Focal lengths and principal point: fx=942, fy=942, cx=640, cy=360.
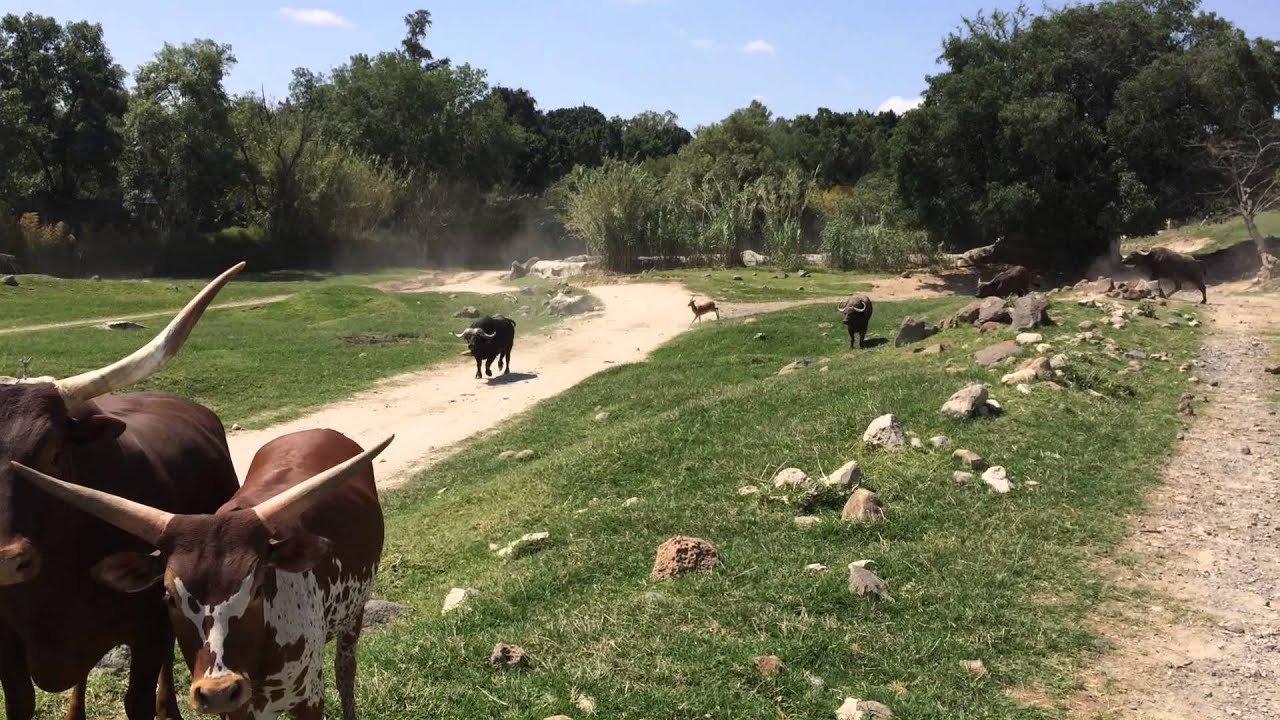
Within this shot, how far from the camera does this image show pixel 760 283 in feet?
109

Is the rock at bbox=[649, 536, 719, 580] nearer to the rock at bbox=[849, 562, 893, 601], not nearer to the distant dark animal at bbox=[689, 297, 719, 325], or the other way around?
the rock at bbox=[849, 562, 893, 601]

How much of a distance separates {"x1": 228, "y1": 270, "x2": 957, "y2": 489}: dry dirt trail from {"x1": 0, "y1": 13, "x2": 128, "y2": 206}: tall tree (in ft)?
95.2

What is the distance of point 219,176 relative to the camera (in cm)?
4406

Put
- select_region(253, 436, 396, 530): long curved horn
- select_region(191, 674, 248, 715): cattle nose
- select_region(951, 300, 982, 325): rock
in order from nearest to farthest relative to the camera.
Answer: select_region(191, 674, 248, 715): cattle nose < select_region(253, 436, 396, 530): long curved horn < select_region(951, 300, 982, 325): rock

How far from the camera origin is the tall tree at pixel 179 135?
138 ft

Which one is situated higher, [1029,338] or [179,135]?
[179,135]

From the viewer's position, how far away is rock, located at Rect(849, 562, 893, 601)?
5.81 metres

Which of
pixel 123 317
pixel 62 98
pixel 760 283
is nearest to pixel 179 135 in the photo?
pixel 62 98

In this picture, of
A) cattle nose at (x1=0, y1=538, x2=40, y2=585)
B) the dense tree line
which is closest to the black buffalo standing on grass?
cattle nose at (x1=0, y1=538, x2=40, y2=585)

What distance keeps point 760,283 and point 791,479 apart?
25.8m

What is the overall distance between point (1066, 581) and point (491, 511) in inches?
195

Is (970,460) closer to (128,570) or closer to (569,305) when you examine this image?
(128,570)

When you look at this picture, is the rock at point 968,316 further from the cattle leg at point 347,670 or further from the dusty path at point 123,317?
the dusty path at point 123,317

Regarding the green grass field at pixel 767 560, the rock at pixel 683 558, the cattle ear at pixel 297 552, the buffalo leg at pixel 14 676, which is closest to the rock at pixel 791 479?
the green grass field at pixel 767 560
